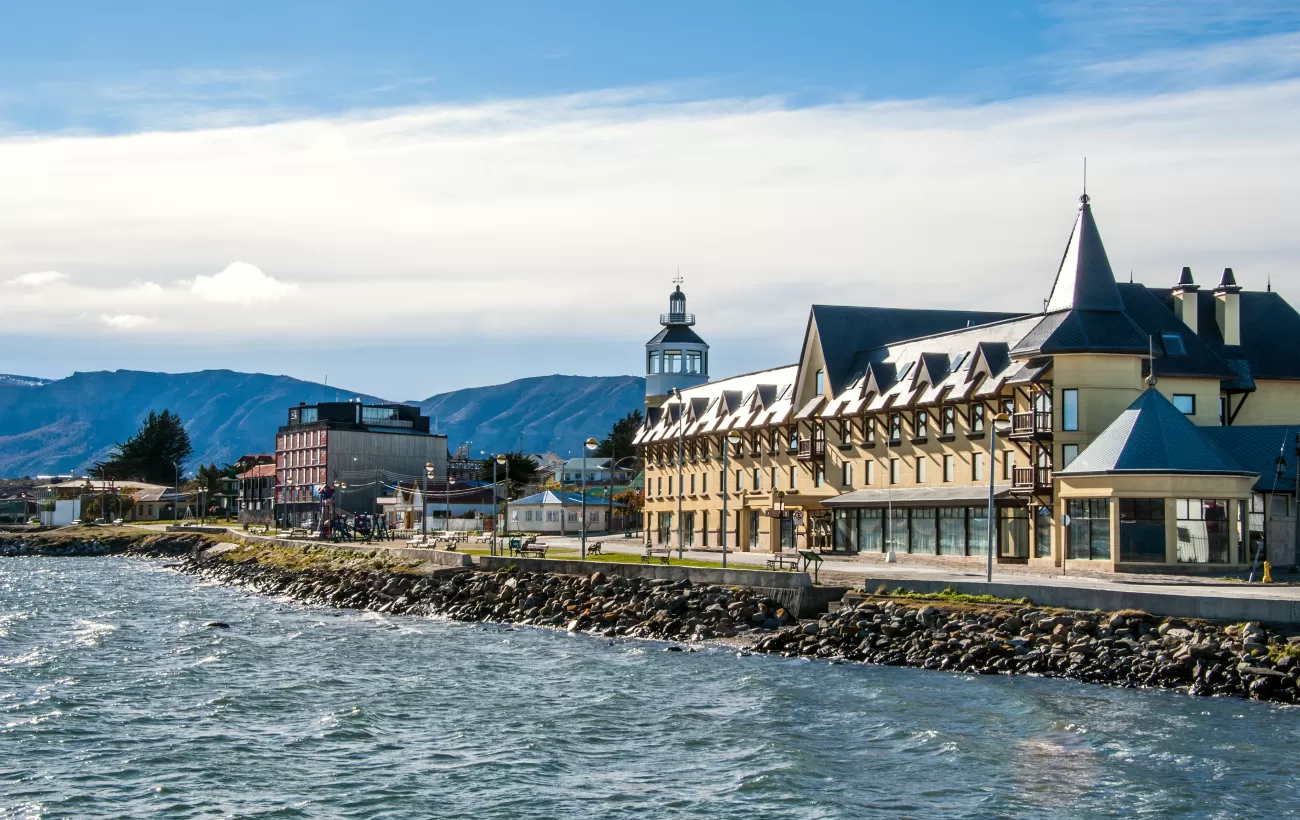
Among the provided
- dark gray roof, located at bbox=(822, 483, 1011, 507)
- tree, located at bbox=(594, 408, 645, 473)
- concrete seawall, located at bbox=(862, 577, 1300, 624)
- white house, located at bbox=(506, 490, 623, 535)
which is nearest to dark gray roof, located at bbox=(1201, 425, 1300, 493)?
dark gray roof, located at bbox=(822, 483, 1011, 507)

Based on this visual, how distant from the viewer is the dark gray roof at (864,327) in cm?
8144

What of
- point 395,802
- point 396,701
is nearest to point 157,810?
point 395,802

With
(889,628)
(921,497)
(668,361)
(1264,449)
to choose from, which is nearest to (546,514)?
(668,361)

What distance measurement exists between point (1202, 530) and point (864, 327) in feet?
109

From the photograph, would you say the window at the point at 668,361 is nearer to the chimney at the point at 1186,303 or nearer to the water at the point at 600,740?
the chimney at the point at 1186,303

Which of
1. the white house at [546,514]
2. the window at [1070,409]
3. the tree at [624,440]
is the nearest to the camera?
the window at [1070,409]

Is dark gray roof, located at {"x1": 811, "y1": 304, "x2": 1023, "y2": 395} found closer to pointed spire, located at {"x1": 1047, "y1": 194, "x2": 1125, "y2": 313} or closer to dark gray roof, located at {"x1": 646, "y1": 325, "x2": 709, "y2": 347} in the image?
pointed spire, located at {"x1": 1047, "y1": 194, "x2": 1125, "y2": 313}

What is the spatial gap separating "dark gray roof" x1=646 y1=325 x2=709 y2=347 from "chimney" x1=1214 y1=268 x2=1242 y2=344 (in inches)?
2467

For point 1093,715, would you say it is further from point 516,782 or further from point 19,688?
point 19,688

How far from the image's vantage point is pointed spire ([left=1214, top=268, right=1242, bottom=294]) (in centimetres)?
7012

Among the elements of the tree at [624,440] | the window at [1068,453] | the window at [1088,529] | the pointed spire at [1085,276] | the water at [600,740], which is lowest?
the water at [600,740]

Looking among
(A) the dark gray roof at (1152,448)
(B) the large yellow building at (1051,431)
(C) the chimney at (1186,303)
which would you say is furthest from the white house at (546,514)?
(A) the dark gray roof at (1152,448)

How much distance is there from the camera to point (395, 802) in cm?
2622

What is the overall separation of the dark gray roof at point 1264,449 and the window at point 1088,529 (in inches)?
255
